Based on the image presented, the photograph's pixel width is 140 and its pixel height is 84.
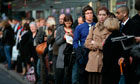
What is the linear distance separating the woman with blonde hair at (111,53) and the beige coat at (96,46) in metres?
0.29

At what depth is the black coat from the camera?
604 centimetres

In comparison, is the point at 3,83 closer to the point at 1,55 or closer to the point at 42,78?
the point at 42,78

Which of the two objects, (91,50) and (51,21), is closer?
(91,50)

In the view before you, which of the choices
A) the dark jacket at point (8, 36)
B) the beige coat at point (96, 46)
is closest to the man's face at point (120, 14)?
the beige coat at point (96, 46)

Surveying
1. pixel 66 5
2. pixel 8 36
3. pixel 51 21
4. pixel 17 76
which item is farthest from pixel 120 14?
pixel 8 36

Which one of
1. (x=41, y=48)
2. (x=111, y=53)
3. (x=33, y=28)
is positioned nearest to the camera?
(x=111, y=53)

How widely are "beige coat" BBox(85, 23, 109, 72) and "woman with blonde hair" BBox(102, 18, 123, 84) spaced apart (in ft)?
0.97

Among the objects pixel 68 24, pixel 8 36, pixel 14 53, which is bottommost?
pixel 14 53

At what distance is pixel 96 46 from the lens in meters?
6.45

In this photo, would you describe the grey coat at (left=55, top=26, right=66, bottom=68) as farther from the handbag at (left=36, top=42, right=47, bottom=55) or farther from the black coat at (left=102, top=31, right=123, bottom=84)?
the black coat at (left=102, top=31, right=123, bottom=84)

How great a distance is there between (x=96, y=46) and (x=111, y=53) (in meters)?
0.47

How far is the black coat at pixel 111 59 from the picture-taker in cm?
604

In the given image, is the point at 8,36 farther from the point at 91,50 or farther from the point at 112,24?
the point at 112,24

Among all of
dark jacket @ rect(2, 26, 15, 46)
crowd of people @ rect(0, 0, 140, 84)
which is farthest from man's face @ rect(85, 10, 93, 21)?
dark jacket @ rect(2, 26, 15, 46)
